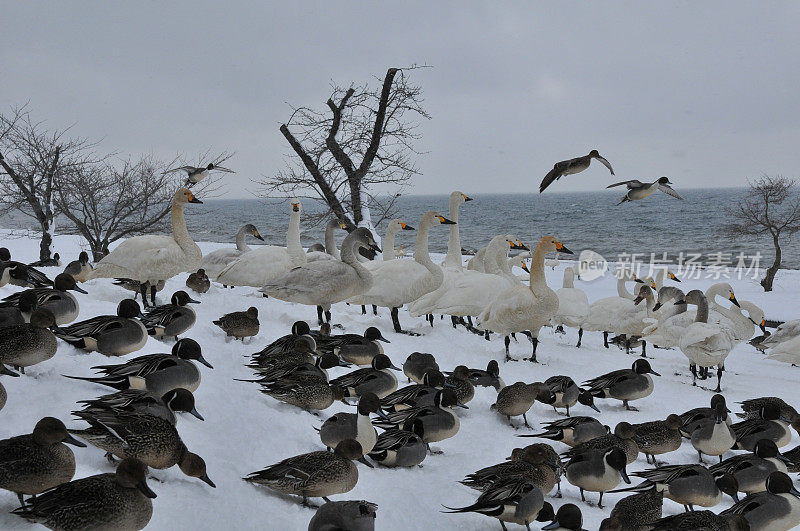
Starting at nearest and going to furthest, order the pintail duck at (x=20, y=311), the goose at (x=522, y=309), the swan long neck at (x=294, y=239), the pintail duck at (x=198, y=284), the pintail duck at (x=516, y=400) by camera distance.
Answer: the pintail duck at (x=20, y=311) → the pintail duck at (x=516, y=400) → the goose at (x=522, y=309) → the pintail duck at (x=198, y=284) → the swan long neck at (x=294, y=239)

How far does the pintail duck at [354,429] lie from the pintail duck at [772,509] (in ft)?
8.29

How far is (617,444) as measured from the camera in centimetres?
497

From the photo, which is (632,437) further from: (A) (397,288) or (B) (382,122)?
(B) (382,122)

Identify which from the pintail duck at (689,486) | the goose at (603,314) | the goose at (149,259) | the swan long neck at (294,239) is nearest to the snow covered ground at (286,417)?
the pintail duck at (689,486)

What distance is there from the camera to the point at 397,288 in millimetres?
8883

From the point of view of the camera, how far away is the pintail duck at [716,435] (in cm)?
562

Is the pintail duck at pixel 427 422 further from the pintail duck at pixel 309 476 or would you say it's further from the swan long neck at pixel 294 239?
the swan long neck at pixel 294 239

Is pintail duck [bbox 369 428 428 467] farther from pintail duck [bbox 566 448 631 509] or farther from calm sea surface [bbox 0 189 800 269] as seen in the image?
calm sea surface [bbox 0 189 800 269]

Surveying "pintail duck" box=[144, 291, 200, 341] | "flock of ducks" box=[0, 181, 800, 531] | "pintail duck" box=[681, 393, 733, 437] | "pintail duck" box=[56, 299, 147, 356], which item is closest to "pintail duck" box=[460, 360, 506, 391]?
"flock of ducks" box=[0, 181, 800, 531]

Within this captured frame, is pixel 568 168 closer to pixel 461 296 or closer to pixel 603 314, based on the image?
pixel 461 296

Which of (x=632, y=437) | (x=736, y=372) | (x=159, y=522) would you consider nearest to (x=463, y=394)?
(x=632, y=437)

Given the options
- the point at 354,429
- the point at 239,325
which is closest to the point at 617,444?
the point at 354,429

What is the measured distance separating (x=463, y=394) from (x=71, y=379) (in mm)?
3496

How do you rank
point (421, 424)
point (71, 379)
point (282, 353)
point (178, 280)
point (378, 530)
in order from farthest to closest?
point (178, 280), point (282, 353), point (421, 424), point (71, 379), point (378, 530)
